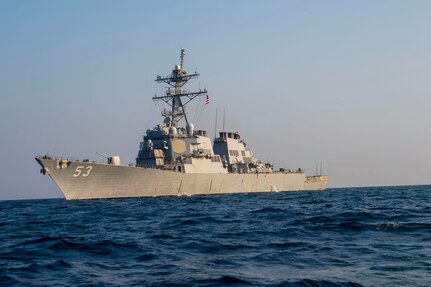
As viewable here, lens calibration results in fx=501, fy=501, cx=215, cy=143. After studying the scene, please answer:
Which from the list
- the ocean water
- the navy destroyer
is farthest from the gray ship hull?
the ocean water

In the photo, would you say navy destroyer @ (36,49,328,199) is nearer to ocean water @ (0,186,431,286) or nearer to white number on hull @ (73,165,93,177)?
white number on hull @ (73,165,93,177)

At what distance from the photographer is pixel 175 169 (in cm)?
4191

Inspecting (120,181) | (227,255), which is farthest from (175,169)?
(227,255)

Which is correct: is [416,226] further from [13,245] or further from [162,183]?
[162,183]

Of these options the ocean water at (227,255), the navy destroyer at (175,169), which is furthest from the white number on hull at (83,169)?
the ocean water at (227,255)

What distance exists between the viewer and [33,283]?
693cm

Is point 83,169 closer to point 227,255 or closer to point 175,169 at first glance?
point 175,169

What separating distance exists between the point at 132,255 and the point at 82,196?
27.4 meters

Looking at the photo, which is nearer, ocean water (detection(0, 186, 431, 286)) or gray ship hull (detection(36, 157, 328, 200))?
ocean water (detection(0, 186, 431, 286))

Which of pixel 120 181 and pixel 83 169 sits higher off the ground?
pixel 83 169

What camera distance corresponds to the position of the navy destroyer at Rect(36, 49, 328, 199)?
3503cm

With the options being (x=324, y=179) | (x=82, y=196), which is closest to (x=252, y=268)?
(x=82, y=196)

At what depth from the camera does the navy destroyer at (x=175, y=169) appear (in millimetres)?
35031

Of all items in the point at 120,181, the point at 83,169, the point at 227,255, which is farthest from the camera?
the point at 120,181
